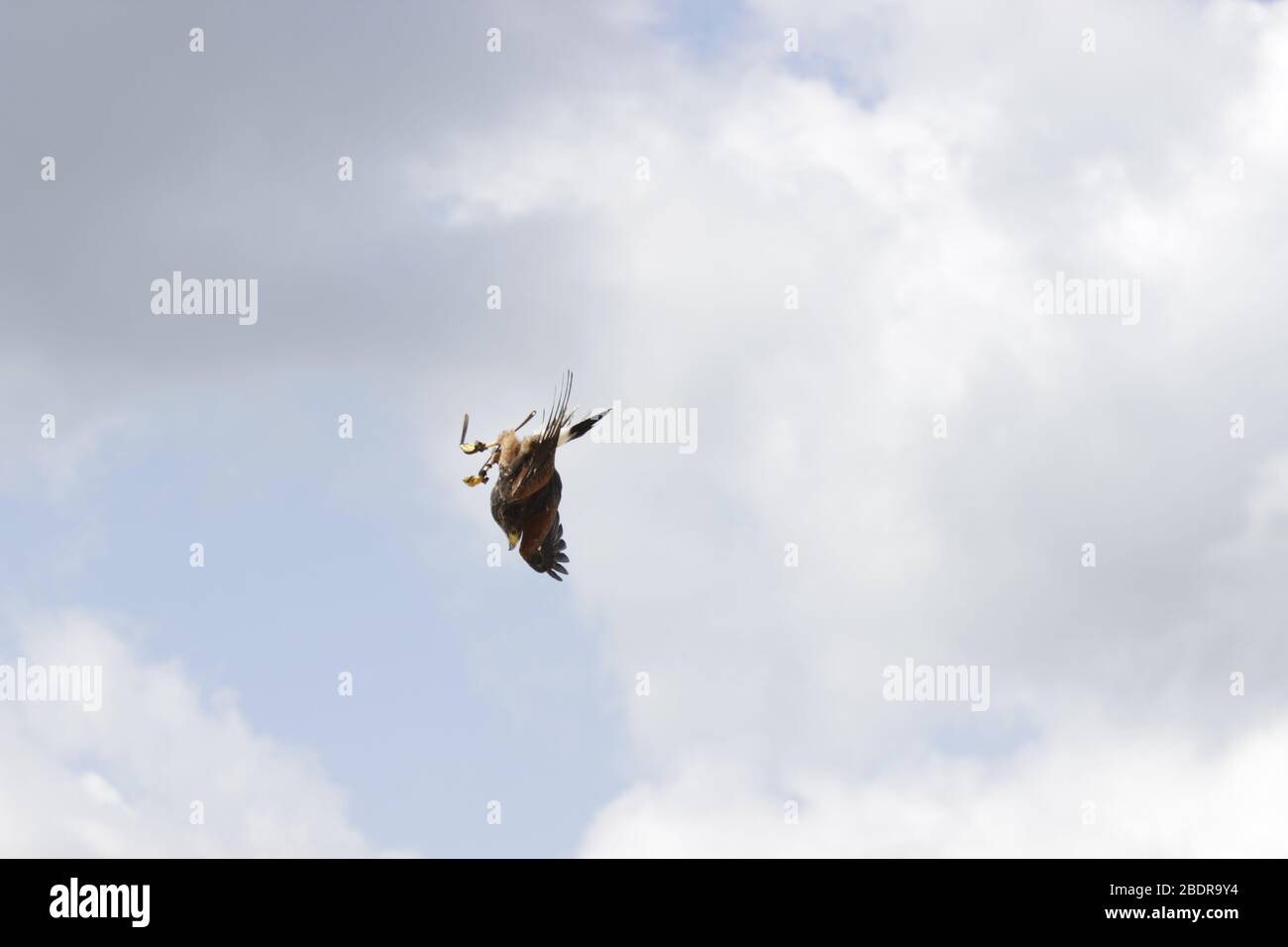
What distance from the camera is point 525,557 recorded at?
58.9 metres

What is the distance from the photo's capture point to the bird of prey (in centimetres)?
5694

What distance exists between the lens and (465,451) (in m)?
58.0

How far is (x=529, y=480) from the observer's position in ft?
188

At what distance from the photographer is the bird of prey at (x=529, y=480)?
56938 mm
